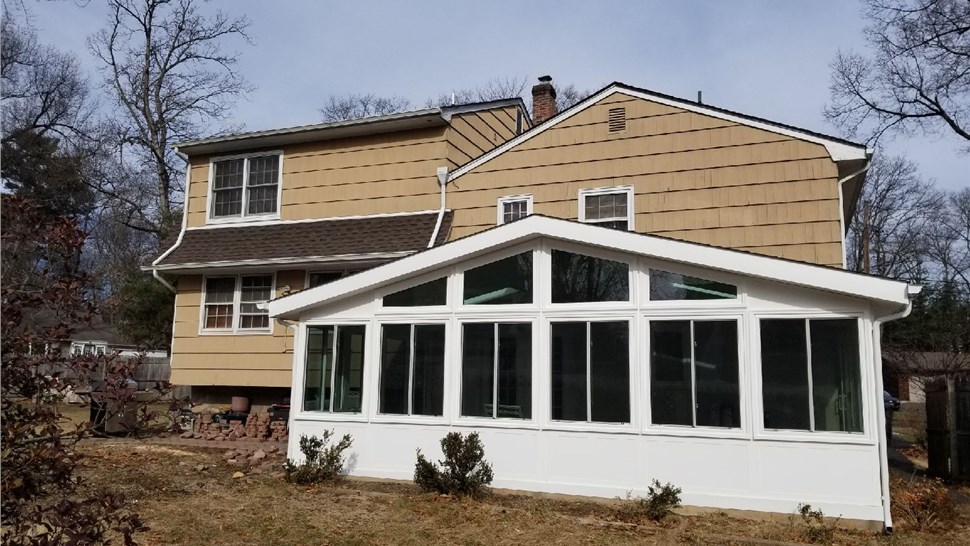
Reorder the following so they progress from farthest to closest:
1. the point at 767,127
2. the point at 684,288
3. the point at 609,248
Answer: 1. the point at 767,127
2. the point at 609,248
3. the point at 684,288

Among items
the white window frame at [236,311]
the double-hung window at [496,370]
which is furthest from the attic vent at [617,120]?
the white window frame at [236,311]

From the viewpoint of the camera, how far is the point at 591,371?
857cm

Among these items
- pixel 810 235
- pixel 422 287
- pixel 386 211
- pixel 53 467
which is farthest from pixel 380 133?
pixel 53 467

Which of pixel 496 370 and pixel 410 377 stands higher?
pixel 496 370

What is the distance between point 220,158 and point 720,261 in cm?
1148

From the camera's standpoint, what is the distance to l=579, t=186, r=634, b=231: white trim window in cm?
1209

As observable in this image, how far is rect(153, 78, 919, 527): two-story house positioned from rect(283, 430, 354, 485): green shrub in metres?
0.30

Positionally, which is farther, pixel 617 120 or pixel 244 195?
pixel 244 195

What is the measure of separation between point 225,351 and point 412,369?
6693 mm

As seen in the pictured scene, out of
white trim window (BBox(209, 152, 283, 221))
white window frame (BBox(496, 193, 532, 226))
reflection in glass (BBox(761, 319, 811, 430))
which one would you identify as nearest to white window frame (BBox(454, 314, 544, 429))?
reflection in glass (BBox(761, 319, 811, 430))

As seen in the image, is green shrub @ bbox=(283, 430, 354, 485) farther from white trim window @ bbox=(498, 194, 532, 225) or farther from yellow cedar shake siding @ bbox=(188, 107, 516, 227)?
yellow cedar shake siding @ bbox=(188, 107, 516, 227)

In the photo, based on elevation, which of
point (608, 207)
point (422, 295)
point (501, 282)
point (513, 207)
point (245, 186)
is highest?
point (245, 186)

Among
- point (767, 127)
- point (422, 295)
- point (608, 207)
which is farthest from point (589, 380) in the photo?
point (767, 127)

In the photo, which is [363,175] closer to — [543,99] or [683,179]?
[543,99]
